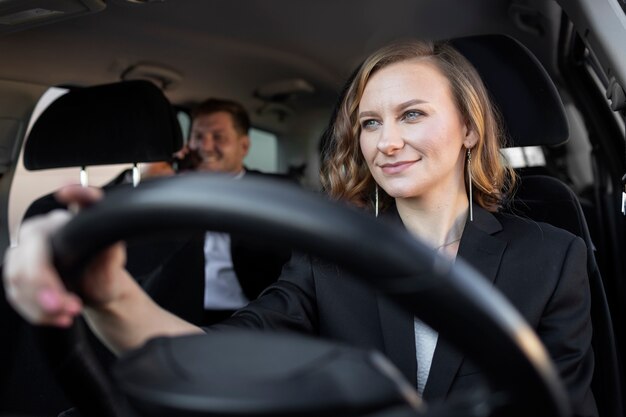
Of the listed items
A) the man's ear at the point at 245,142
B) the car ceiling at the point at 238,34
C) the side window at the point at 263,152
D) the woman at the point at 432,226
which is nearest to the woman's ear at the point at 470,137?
the woman at the point at 432,226

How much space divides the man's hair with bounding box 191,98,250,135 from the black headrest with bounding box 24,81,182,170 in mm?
1190

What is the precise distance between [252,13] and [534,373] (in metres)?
2.05

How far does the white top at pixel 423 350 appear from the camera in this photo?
139cm

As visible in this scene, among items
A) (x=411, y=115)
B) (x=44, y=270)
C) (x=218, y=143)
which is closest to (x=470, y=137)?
(x=411, y=115)

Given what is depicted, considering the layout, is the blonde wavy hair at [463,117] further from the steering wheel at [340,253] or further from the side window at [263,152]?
the side window at [263,152]

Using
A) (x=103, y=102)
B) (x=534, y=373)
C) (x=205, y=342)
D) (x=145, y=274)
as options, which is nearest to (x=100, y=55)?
(x=103, y=102)

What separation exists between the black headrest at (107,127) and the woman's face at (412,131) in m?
0.71

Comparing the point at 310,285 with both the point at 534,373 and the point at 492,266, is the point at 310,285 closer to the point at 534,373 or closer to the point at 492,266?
the point at 492,266

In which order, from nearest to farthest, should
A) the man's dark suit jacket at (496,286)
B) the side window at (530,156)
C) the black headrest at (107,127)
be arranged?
the man's dark suit jacket at (496,286), the black headrest at (107,127), the side window at (530,156)

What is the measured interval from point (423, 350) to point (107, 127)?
114cm

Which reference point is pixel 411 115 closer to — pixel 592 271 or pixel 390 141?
pixel 390 141

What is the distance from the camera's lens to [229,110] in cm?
339

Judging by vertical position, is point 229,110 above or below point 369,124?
above

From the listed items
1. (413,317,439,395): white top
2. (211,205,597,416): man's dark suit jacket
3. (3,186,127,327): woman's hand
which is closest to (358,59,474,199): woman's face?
(211,205,597,416): man's dark suit jacket
